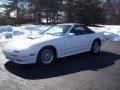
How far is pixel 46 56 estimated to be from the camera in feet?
24.4

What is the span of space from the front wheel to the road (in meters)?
0.20

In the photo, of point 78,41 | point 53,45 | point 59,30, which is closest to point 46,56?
point 53,45

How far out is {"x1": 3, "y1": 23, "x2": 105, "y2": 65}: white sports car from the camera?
701 centimetres

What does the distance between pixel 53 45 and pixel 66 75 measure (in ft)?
4.83

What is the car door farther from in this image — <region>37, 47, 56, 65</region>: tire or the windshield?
<region>37, 47, 56, 65</region>: tire

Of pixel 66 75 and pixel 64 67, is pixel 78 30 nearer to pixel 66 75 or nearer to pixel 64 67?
pixel 64 67

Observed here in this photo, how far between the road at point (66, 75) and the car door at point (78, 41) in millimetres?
378

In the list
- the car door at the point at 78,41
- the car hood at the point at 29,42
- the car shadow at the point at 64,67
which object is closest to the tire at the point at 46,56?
the car shadow at the point at 64,67

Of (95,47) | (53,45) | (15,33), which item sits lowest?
(95,47)

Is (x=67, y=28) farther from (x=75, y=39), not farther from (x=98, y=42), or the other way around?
(x=98, y=42)

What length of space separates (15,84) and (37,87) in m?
0.59

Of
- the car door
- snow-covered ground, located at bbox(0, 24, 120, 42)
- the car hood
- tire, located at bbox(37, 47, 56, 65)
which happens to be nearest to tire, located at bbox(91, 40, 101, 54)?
the car door

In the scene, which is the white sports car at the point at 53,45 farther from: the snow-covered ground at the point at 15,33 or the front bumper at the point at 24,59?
the snow-covered ground at the point at 15,33

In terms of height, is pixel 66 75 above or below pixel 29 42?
below
